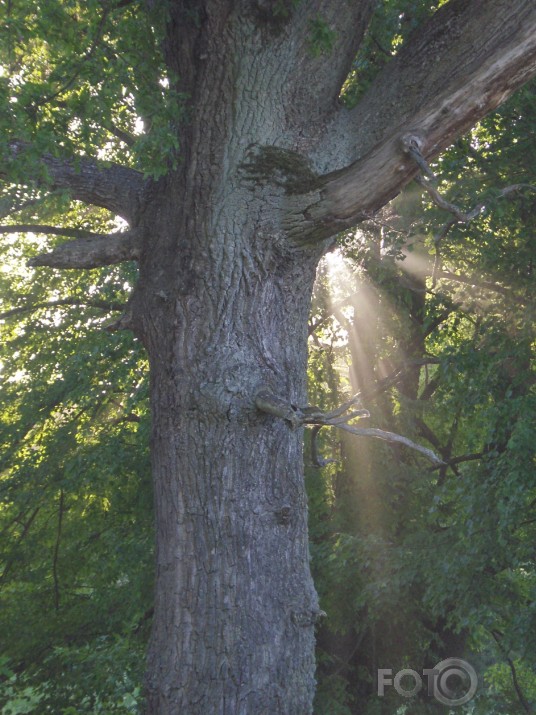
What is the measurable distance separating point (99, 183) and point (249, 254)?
1.24 m

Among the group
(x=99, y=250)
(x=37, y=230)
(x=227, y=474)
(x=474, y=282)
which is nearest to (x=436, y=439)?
A: (x=474, y=282)

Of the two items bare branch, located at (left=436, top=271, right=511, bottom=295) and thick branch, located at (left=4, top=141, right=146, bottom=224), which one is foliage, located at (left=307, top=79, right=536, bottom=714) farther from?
thick branch, located at (left=4, top=141, right=146, bottom=224)

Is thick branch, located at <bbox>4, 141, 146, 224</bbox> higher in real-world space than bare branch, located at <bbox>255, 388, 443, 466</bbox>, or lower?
higher

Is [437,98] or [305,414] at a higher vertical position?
[437,98]

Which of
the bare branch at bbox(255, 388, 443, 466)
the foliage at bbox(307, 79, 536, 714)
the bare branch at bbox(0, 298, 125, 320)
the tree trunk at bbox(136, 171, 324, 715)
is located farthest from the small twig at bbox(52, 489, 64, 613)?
the bare branch at bbox(255, 388, 443, 466)

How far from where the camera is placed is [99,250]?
12.7 ft

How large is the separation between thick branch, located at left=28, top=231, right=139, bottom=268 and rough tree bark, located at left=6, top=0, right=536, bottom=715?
0.4 inches

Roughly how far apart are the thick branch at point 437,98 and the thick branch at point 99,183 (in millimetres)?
1083

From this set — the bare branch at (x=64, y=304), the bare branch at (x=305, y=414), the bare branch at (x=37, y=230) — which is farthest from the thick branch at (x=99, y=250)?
the bare branch at (x=64, y=304)

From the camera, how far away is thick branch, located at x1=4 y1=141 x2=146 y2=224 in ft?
13.4

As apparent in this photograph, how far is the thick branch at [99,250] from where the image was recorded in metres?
3.81

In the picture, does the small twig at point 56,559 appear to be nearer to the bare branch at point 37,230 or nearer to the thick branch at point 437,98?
the bare branch at point 37,230

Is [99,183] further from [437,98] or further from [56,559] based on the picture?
[56,559]

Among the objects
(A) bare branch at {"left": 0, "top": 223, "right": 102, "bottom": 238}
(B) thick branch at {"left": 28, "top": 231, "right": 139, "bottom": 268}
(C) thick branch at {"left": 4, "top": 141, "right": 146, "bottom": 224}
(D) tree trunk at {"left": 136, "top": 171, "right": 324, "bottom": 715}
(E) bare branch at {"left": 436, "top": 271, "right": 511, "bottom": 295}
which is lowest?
(D) tree trunk at {"left": 136, "top": 171, "right": 324, "bottom": 715}
